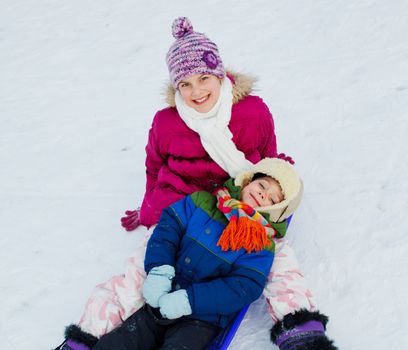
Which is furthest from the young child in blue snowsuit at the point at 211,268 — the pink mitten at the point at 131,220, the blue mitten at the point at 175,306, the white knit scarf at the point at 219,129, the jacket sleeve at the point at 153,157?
the pink mitten at the point at 131,220

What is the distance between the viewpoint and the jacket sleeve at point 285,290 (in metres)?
1.58

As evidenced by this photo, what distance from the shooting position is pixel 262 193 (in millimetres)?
1725

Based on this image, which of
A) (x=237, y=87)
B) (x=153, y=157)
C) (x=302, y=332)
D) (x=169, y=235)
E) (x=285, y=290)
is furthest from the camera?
(x=153, y=157)

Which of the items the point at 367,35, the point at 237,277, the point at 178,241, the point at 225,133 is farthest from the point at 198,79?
the point at 367,35

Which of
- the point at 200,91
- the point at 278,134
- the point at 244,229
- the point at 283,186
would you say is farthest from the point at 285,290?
the point at 278,134

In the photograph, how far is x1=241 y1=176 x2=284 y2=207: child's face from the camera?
1.71m

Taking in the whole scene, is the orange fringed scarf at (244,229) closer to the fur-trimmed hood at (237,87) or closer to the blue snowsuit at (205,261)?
the blue snowsuit at (205,261)

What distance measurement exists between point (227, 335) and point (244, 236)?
0.34 metres

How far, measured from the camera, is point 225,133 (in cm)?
194

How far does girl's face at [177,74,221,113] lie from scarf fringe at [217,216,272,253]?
0.51 metres

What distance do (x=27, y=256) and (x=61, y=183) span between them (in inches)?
22.1

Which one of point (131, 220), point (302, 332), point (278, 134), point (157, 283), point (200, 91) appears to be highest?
point (278, 134)

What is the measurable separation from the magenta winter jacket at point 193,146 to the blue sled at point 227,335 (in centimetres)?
57

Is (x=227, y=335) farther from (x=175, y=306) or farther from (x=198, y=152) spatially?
(x=198, y=152)
